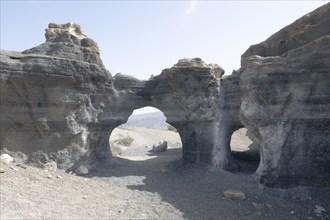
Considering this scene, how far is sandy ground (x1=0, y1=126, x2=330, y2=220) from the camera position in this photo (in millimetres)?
6293

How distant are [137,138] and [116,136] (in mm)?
2016

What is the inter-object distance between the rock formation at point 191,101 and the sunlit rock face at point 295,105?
25 mm

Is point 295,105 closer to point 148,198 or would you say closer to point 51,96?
point 148,198

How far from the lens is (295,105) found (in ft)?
27.6

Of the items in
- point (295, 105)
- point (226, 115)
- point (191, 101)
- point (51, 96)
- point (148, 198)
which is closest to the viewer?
point (148, 198)

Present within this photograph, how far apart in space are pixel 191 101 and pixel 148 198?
438cm

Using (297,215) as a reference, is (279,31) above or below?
above

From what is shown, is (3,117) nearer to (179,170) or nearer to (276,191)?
(179,170)

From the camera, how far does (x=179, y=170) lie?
428 inches

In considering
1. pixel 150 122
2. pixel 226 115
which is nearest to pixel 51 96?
pixel 226 115

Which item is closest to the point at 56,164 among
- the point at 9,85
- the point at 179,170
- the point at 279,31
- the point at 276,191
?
the point at 9,85

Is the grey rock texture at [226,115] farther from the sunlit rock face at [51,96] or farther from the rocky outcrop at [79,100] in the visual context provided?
the sunlit rock face at [51,96]

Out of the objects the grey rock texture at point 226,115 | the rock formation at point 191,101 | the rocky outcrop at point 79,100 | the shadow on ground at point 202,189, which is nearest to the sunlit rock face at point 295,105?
the rock formation at point 191,101

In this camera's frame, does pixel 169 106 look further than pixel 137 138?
No
